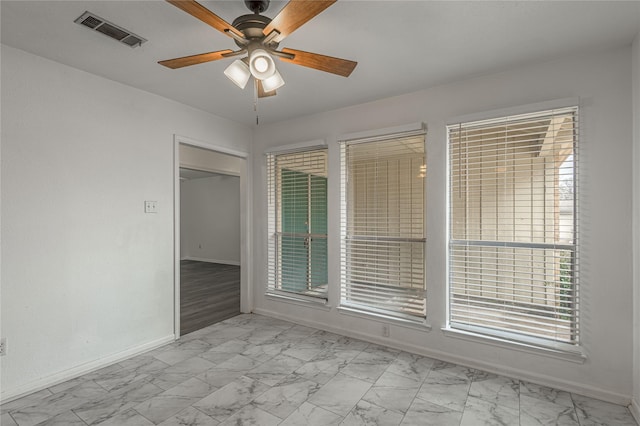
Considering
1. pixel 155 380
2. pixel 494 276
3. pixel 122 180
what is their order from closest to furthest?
pixel 155 380 → pixel 494 276 → pixel 122 180

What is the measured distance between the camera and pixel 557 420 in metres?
2.06

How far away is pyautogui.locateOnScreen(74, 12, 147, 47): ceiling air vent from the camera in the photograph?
6.34ft

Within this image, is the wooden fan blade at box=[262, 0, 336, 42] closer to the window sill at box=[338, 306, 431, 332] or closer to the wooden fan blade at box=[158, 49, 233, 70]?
the wooden fan blade at box=[158, 49, 233, 70]

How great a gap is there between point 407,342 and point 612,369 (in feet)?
4.94

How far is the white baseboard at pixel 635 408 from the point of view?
204 centimetres

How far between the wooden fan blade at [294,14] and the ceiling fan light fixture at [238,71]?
1.00 feet

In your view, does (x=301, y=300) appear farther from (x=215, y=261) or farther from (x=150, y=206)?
(x=215, y=261)

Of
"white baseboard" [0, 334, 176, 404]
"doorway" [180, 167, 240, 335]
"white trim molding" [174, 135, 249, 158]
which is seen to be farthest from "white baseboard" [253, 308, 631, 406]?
"doorway" [180, 167, 240, 335]

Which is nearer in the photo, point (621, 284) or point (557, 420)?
point (557, 420)

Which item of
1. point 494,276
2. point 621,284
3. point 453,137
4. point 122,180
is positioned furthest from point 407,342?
point 122,180

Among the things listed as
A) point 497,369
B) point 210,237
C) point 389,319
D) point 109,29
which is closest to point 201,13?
point 109,29

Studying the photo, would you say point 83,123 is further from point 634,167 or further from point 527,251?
point 634,167

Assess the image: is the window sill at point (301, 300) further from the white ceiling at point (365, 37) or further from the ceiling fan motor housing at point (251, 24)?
the ceiling fan motor housing at point (251, 24)

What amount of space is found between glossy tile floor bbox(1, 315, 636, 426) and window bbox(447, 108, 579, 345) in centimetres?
51
